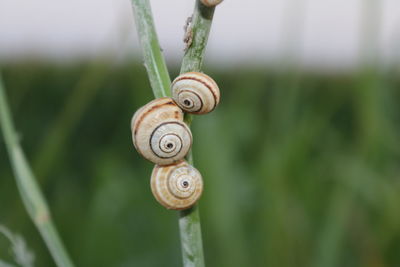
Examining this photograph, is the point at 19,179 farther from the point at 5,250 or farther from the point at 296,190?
the point at 5,250

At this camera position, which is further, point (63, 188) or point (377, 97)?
point (63, 188)

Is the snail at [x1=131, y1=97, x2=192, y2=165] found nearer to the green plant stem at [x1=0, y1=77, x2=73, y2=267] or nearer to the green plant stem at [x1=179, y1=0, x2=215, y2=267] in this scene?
the green plant stem at [x1=179, y1=0, x2=215, y2=267]

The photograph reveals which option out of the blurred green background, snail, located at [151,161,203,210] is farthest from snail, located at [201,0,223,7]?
the blurred green background

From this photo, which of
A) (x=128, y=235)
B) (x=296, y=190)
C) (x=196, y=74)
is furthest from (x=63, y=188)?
(x=196, y=74)

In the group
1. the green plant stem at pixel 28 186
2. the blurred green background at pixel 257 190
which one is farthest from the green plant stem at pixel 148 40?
the blurred green background at pixel 257 190

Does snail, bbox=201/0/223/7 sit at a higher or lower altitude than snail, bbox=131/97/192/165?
higher

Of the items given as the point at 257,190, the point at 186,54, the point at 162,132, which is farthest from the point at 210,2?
the point at 257,190

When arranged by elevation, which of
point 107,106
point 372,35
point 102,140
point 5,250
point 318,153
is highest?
point 107,106
